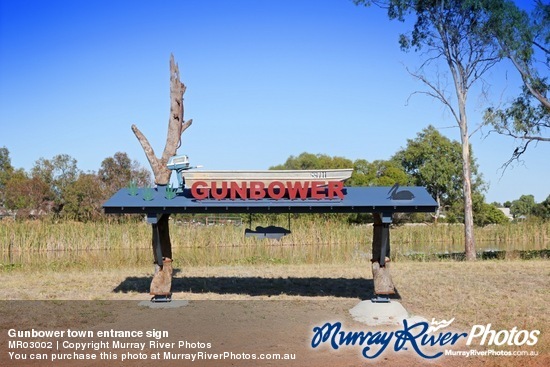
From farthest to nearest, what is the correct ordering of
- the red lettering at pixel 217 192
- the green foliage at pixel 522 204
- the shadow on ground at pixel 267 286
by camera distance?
the green foliage at pixel 522 204
the shadow on ground at pixel 267 286
the red lettering at pixel 217 192

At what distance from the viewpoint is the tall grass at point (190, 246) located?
2575cm

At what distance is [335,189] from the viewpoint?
14.2m

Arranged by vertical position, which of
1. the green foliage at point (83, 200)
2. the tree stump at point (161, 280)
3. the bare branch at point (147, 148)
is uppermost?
the bare branch at point (147, 148)

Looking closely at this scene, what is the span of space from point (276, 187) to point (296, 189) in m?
0.50

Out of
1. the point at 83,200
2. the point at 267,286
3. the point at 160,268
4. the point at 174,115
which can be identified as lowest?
the point at 267,286

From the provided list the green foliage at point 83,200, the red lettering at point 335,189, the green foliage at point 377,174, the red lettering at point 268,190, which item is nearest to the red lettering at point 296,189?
the red lettering at point 268,190

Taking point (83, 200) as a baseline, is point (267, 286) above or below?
below

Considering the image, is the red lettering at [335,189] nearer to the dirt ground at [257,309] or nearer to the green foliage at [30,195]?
the dirt ground at [257,309]

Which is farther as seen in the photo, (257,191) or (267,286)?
→ (267,286)

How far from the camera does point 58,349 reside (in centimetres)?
1059

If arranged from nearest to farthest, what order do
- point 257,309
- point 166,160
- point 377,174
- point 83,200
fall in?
point 257,309
point 166,160
point 83,200
point 377,174

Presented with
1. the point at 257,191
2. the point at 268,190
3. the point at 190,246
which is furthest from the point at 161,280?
the point at 190,246

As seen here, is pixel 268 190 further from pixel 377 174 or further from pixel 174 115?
pixel 377 174

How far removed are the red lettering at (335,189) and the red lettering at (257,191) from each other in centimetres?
164
